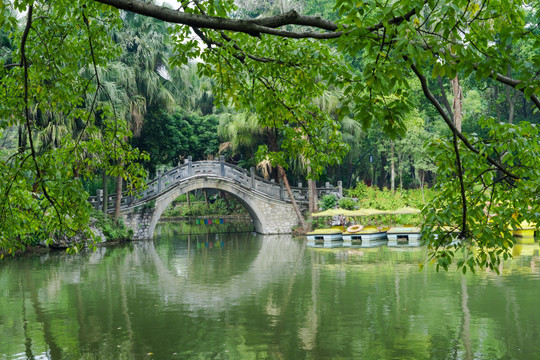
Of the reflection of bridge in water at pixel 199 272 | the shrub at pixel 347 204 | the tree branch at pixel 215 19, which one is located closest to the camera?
the tree branch at pixel 215 19

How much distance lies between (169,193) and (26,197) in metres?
19.5

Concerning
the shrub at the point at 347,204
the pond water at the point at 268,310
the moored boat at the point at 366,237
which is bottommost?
the pond water at the point at 268,310

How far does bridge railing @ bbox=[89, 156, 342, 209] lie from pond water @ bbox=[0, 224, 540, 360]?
24.8 ft

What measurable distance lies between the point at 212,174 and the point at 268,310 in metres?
17.1

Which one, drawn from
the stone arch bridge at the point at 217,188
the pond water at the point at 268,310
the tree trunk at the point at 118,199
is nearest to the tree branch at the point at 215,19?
the pond water at the point at 268,310

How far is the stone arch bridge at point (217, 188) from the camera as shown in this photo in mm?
25453

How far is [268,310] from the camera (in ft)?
33.4

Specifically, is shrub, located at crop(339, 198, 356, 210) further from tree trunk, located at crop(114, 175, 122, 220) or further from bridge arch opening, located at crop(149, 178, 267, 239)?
tree trunk, located at crop(114, 175, 122, 220)

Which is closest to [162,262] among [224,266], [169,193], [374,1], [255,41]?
[224,266]

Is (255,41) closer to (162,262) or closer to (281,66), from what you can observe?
(281,66)

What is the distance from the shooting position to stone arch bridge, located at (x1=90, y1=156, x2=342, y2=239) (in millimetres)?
25453

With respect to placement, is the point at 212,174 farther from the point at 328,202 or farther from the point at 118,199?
the point at 328,202

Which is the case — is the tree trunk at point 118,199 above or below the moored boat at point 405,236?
above

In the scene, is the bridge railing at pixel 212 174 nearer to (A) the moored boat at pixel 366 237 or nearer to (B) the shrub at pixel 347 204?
(B) the shrub at pixel 347 204
